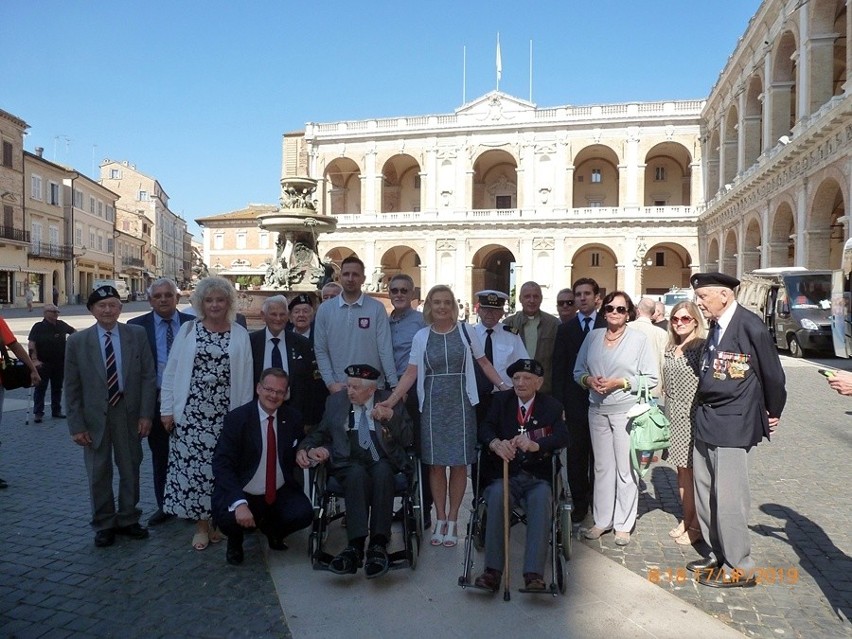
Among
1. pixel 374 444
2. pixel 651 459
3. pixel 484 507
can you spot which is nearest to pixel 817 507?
pixel 651 459

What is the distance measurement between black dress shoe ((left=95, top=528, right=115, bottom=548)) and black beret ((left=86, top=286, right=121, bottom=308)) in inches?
66.0

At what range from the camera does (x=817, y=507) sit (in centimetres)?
513

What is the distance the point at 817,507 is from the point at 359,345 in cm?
423

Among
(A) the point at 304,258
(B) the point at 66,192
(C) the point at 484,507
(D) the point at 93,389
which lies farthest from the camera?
(B) the point at 66,192

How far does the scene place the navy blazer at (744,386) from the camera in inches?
142

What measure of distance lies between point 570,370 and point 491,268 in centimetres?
4141

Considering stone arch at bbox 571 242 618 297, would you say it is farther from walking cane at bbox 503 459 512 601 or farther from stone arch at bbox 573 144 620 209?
walking cane at bbox 503 459 512 601

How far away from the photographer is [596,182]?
4284 cm

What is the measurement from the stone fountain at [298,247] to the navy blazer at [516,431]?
12.0m

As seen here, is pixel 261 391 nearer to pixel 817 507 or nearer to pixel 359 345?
pixel 359 345

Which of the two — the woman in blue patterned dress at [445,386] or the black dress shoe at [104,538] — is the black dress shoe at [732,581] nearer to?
the woman in blue patterned dress at [445,386]

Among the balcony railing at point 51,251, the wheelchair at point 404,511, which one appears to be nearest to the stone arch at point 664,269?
the wheelchair at point 404,511

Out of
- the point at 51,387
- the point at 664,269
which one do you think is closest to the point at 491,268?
the point at 664,269

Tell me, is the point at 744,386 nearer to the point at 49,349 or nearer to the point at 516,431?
the point at 516,431
